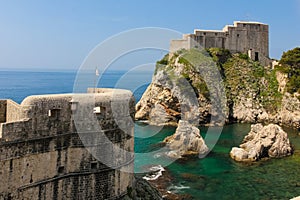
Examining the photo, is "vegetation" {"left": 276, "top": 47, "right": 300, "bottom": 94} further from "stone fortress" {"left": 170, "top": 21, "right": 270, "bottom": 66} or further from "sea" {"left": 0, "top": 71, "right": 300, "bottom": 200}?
"sea" {"left": 0, "top": 71, "right": 300, "bottom": 200}

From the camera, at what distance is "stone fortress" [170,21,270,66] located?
67.3 meters

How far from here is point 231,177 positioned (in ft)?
101

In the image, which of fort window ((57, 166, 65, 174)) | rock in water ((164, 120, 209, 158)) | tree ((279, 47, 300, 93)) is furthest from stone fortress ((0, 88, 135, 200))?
tree ((279, 47, 300, 93))

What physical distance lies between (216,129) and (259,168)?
22587 mm

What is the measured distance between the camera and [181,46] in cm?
6669

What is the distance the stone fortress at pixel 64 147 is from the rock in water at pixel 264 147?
23.9 meters

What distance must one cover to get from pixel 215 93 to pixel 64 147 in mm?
52409

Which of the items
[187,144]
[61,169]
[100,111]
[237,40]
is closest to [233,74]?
[237,40]

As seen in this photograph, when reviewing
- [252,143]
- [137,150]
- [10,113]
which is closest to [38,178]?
[10,113]

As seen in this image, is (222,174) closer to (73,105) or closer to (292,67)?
(73,105)

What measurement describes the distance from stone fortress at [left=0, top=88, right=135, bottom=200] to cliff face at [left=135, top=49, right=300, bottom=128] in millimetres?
42348

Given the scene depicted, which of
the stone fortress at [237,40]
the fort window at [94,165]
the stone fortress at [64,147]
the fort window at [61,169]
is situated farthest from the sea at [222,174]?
the stone fortress at [237,40]

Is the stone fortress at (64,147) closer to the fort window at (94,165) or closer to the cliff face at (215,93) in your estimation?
the fort window at (94,165)

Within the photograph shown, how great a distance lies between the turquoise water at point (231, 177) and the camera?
1060 inches
